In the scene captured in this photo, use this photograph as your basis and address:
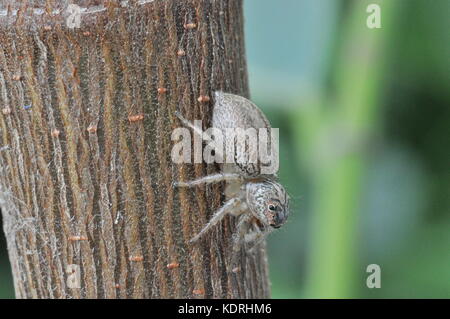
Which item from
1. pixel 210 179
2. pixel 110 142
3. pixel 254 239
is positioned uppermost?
pixel 110 142

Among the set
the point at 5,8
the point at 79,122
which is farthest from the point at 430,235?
the point at 5,8

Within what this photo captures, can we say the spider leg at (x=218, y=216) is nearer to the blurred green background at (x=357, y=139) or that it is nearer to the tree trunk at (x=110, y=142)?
the tree trunk at (x=110, y=142)

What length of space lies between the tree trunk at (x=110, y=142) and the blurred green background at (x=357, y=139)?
1426 mm

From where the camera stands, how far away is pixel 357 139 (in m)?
3.02

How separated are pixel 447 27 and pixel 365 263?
4.72ft

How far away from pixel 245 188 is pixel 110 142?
2.44ft

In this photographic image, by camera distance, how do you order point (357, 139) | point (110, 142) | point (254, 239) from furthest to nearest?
point (357, 139) → point (254, 239) → point (110, 142)

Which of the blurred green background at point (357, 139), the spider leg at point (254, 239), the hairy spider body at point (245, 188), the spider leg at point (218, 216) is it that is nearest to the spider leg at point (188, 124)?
the hairy spider body at point (245, 188)

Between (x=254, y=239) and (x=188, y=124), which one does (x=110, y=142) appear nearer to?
(x=188, y=124)

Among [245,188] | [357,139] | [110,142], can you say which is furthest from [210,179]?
[357,139]

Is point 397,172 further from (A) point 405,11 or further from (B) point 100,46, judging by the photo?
(B) point 100,46

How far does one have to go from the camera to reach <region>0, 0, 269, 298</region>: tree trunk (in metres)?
1.56

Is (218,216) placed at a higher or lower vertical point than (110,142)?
lower

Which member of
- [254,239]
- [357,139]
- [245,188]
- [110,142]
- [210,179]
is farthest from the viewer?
[357,139]
